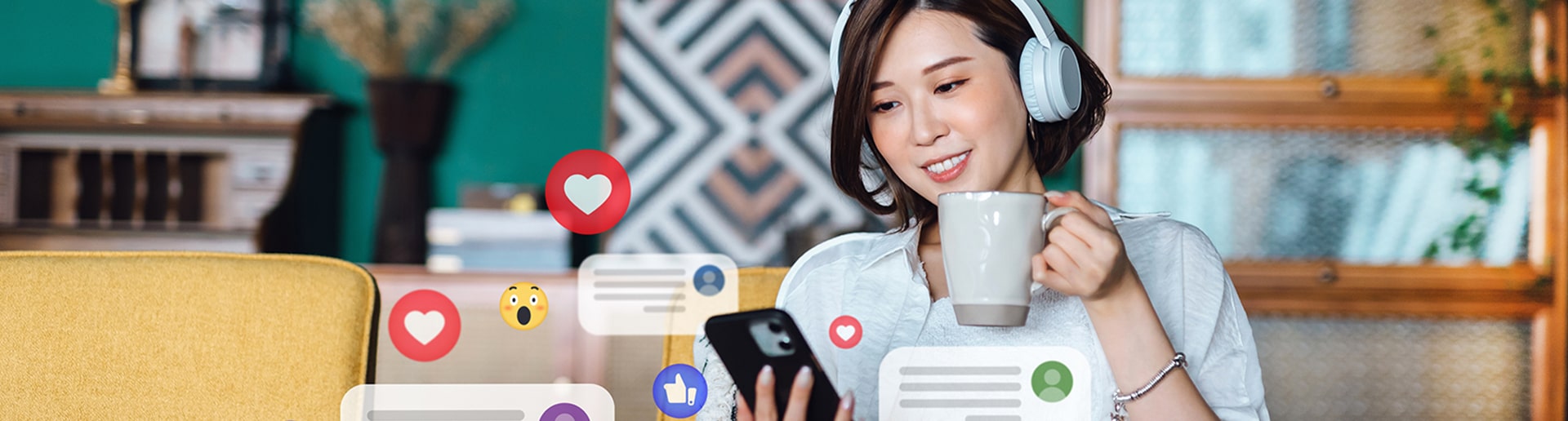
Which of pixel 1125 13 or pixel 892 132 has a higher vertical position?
pixel 1125 13

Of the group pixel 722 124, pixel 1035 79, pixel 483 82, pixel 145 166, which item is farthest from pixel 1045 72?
pixel 145 166

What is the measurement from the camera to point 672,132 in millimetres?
2504

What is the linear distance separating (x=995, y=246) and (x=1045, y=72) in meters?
0.23

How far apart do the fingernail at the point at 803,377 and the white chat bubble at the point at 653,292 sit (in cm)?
16

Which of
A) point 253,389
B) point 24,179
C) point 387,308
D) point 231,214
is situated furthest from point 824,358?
Result: point 24,179

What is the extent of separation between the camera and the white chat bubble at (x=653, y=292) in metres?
0.97

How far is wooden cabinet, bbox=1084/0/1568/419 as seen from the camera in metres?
2.03

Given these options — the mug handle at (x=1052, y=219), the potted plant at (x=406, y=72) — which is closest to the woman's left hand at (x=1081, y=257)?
the mug handle at (x=1052, y=219)

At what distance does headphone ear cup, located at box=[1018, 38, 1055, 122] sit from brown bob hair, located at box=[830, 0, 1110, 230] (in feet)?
0.11

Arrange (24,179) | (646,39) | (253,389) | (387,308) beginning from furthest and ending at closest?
(646,39), (24,179), (387,308), (253,389)

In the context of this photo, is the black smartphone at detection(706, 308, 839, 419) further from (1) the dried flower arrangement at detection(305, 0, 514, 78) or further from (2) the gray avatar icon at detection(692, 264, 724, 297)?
(1) the dried flower arrangement at detection(305, 0, 514, 78)

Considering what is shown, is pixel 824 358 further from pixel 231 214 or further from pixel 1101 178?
pixel 231 214

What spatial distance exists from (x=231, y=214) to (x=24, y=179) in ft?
1.38

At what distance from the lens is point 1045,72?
80 centimetres
